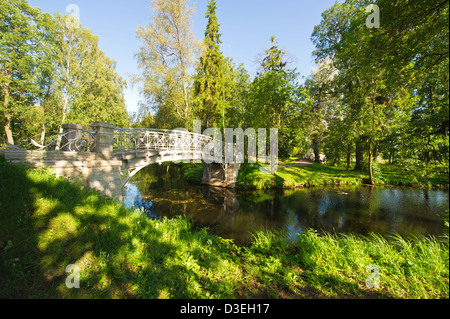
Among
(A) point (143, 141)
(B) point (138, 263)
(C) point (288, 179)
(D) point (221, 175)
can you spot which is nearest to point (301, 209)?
(C) point (288, 179)

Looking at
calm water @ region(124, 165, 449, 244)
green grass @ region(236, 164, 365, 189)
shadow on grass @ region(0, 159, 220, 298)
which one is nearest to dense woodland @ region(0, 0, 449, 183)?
green grass @ region(236, 164, 365, 189)

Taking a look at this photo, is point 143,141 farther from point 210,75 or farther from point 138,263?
point 210,75

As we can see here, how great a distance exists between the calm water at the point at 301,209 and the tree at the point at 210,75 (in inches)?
383

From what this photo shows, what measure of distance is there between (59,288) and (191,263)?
2.14 metres

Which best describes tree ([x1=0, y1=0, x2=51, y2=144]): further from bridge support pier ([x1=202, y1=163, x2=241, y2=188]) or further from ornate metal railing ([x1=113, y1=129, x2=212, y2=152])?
bridge support pier ([x1=202, y1=163, x2=241, y2=188])

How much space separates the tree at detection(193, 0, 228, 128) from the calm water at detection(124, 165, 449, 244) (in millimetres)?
9717

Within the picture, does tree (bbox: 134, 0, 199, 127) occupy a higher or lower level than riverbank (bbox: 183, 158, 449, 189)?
higher

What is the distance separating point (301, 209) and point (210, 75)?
1645cm

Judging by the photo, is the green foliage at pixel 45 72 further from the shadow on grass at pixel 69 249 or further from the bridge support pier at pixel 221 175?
the shadow on grass at pixel 69 249

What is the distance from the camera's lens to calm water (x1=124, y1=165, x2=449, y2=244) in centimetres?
849

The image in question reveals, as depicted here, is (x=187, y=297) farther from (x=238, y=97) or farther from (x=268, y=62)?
(x=238, y=97)

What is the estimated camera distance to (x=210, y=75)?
1945 cm

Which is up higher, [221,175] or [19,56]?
[19,56]
